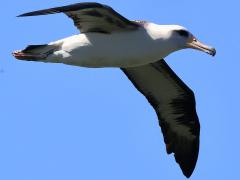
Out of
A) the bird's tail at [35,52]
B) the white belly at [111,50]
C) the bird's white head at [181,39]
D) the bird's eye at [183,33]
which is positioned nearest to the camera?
the white belly at [111,50]

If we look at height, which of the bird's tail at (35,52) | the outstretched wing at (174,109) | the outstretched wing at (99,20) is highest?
the outstretched wing at (99,20)

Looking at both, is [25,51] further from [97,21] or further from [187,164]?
[187,164]

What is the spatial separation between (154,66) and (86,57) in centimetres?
314

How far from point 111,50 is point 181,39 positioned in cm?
137

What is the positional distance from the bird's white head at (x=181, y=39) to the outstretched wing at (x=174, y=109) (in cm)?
238

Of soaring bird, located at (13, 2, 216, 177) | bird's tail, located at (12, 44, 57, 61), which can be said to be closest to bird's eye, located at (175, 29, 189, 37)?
soaring bird, located at (13, 2, 216, 177)

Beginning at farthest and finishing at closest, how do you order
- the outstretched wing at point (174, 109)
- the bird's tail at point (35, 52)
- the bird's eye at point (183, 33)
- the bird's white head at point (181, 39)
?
the outstretched wing at point (174, 109), the bird's eye at point (183, 33), the bird's white head at point (181, 39), the bird's tail at point (35, 52)

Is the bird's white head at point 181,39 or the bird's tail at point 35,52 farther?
the bird's white head at point 181,39

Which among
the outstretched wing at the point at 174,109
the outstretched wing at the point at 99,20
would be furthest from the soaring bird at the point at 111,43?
the outstretched wing at the point at 174,109

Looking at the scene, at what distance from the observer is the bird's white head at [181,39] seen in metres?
16.1

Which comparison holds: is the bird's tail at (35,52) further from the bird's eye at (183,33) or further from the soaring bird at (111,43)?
the bird's eye at (183,33)

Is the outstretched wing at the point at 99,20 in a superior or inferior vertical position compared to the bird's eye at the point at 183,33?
superior

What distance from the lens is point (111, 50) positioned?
1576cm

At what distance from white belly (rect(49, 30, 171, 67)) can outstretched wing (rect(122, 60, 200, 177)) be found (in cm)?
293
